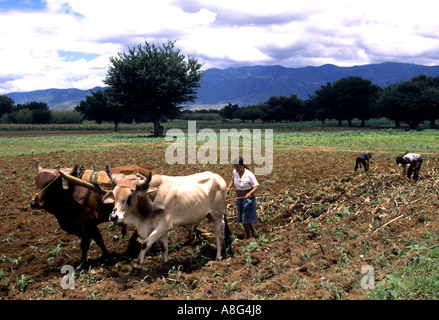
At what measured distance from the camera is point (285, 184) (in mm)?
13633

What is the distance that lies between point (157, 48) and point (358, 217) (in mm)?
38726

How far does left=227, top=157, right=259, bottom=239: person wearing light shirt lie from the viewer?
7934 mm

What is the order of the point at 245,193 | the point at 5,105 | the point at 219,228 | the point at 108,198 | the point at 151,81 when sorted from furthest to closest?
the point at 5,105 < the point at 151,81 < the point at 245,193 < the point at 219,228 < the point at 108,198

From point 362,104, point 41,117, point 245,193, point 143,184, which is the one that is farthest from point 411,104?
point 41,117

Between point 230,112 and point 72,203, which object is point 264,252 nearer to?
point 72,203

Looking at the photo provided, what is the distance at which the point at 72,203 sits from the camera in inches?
267

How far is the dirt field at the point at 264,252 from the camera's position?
17.8 ft

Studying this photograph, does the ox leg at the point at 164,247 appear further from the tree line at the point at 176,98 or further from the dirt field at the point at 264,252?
the tree line at the point at 176,98

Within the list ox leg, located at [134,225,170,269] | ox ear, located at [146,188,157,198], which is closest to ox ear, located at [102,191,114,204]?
ox ear, located at [146,188,157,198]

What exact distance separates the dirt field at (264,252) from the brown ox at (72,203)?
58 centimetres

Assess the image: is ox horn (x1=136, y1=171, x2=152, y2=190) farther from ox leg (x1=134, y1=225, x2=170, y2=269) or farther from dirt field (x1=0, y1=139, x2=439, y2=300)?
dirt field (x1=0, y1=139, x2=439, y2=300)

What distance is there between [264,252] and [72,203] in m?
3.57

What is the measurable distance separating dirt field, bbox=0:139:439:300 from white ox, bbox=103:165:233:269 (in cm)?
64
